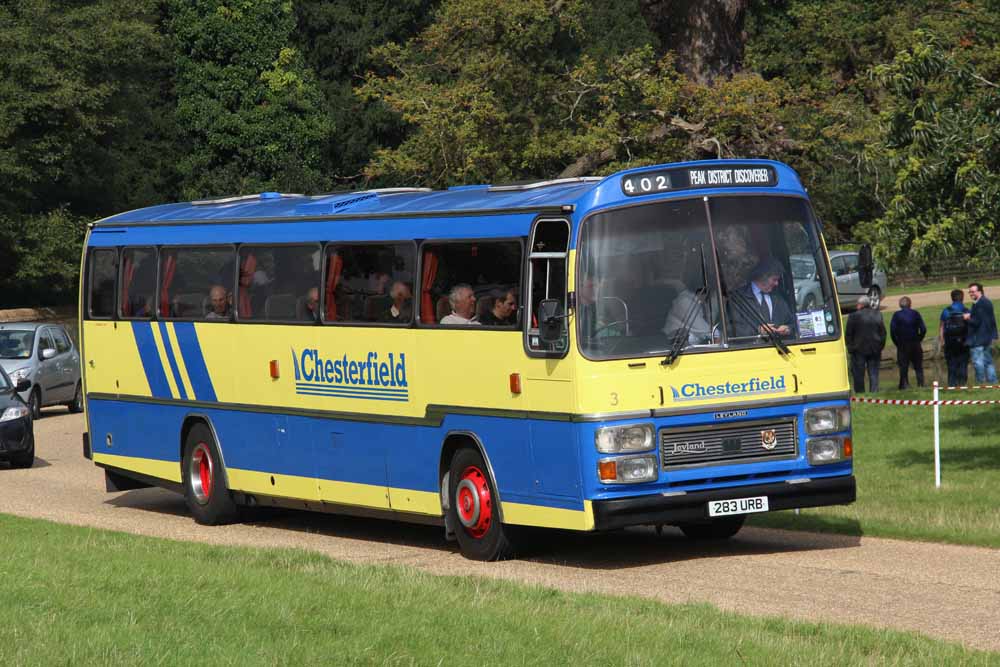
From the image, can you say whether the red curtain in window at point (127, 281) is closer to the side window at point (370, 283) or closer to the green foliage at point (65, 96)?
the side window at point (370, 283)

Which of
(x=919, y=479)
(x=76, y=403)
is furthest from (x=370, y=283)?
(x=76, y=403)

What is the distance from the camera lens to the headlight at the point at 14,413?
24.5m

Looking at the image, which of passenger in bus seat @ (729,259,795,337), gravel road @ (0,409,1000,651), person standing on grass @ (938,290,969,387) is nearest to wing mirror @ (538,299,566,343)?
passenger in bus seat @ (729,259,795,337)

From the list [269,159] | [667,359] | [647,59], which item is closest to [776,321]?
[667,359]

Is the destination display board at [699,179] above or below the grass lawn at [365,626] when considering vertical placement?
above

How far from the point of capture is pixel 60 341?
121 ft

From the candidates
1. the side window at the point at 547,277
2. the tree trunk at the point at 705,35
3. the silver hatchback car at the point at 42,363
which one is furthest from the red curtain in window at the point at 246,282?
the tree trunk at the point at 705,35

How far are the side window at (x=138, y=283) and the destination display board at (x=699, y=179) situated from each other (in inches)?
292

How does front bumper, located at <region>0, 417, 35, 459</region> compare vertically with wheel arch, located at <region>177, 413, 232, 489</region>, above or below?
below

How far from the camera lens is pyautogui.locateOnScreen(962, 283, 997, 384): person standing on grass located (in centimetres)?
2901

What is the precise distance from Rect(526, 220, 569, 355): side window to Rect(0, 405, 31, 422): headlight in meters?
12.8

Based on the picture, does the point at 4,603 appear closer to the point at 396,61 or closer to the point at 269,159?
the point at 396,61

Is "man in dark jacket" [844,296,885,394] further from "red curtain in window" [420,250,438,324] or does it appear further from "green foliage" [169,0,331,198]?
"green foliage" [169,0,331,198]

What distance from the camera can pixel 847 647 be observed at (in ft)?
29.8
